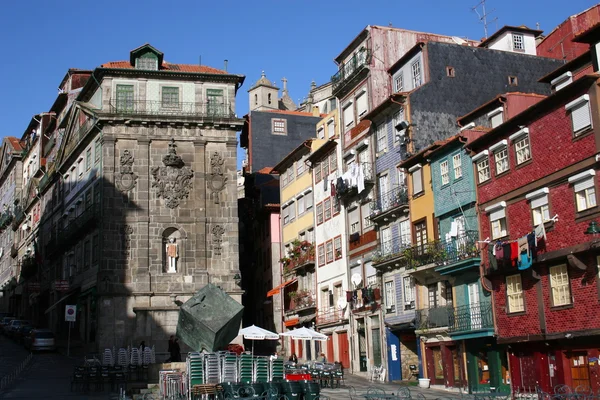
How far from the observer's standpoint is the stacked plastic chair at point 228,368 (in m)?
25.7

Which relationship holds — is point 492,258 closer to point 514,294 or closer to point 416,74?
point 514,294

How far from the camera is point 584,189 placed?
28078 millimetres

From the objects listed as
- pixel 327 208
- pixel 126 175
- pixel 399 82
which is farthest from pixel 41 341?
pixel 399 82

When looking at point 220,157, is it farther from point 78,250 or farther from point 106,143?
point 78,250

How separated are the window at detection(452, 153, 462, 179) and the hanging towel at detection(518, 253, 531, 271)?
21.8ft

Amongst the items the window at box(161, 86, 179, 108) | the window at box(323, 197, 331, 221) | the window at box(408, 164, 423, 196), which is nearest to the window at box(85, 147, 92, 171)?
the window at box(161, 86, 179, 108)

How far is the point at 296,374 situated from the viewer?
31.6m

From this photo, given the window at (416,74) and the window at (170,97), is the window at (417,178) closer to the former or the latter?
the window at (416,74)

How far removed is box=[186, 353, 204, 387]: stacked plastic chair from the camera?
2533cm

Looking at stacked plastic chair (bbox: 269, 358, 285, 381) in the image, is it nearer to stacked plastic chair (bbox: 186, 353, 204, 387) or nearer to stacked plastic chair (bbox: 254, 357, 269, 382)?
stacked plastic chair (bbox: 254, 357, 269, 382)

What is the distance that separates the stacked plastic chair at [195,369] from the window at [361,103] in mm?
25100

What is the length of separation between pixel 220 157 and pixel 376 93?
41.2ft

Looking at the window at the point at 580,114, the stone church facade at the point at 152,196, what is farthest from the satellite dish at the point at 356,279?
the window at the point at 580,114

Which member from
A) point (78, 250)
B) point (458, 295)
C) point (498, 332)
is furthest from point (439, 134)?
point (78, 250)
